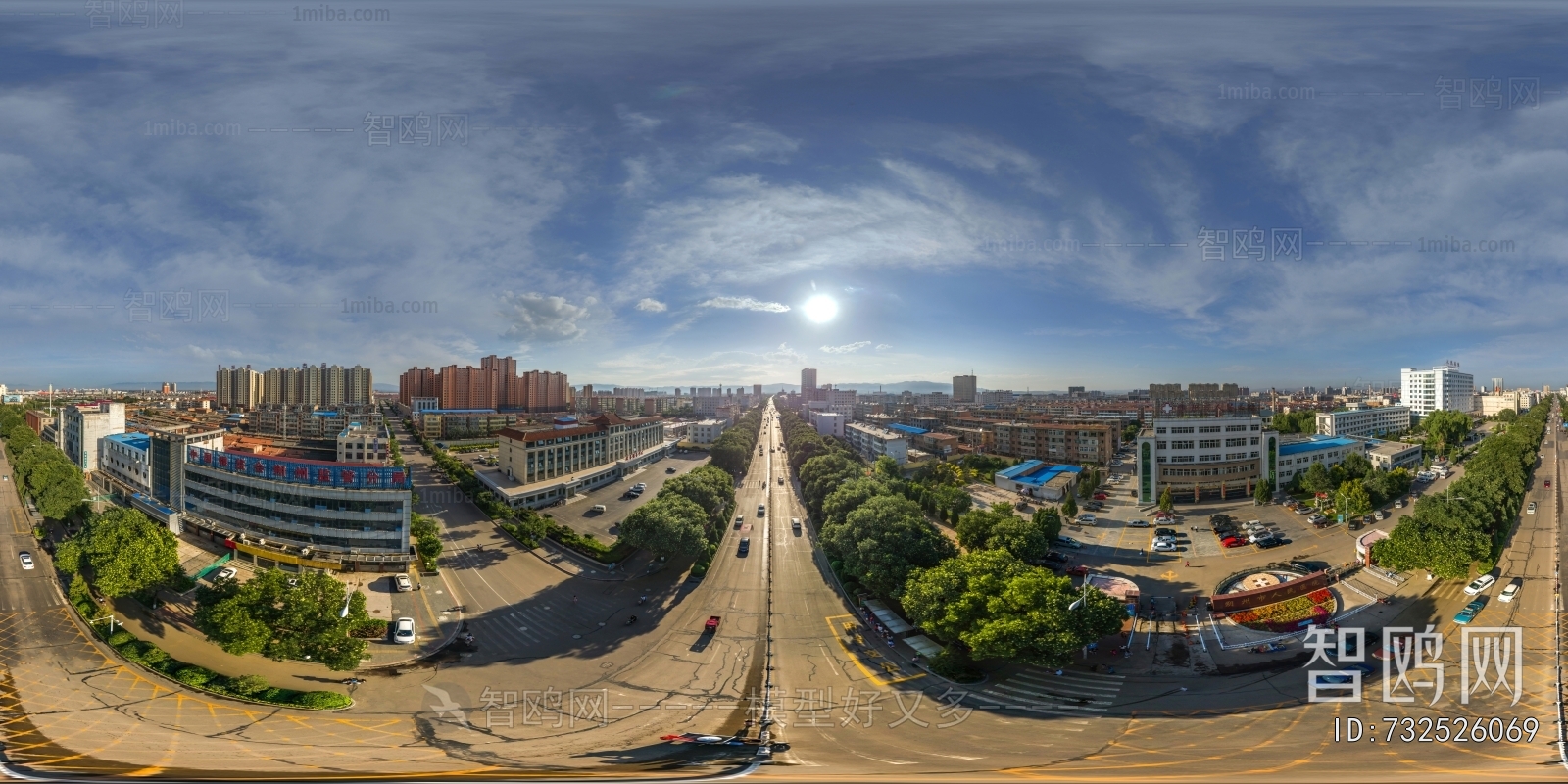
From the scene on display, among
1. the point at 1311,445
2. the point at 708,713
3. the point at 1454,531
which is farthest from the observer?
the point at 1311,445

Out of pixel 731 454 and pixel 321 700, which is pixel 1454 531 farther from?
pixel 731 454

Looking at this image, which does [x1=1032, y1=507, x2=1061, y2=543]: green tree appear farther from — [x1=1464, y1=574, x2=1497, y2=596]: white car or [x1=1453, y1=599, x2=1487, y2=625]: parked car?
[x1=1464, y1=574, x2=1497, y2=596]: white car

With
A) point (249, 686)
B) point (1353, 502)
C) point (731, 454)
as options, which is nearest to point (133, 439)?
point (249, 686)

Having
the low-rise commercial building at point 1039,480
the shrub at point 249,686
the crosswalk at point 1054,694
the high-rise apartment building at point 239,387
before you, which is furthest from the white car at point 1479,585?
the high-rise apartment building at point 239,387

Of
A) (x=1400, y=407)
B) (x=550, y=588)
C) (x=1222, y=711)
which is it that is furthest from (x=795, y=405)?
(x=1222, y=711)

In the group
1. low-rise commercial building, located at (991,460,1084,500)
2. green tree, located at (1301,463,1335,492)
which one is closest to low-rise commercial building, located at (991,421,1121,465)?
low-rise commercial building, located at (991,460,1084,500)

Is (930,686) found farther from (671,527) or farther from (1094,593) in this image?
(671,527)
